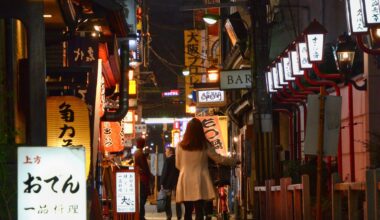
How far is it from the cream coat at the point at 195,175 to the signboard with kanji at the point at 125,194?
2.27 metres

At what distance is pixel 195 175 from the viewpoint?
12766 millimetres

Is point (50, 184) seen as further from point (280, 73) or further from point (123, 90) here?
point (280, 73)

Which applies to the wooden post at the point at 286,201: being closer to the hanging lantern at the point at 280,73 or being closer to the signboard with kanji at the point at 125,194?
the signboard with kanji at the point at 125,194

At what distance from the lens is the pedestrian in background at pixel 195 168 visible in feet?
41.7

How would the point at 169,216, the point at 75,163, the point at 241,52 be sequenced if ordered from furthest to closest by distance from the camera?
the point at 241,52 → the point at 169,216 → the point at 75,163

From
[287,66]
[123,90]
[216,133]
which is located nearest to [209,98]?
[216,133]

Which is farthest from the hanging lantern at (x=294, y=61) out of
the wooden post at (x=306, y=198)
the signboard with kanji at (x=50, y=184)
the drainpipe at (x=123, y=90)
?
the signboard with kanji at (x=50, y=184)

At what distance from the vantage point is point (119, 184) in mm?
14938

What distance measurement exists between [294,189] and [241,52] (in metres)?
17.0

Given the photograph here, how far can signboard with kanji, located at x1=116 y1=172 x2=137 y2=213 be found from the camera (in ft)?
49.0

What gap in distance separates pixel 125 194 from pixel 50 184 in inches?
324

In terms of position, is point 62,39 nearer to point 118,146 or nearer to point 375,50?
point 375,50

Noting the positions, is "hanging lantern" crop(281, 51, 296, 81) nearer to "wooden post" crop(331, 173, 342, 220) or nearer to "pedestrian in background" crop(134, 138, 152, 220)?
"pedestrian in background" crop(134, 138, 152, 220)

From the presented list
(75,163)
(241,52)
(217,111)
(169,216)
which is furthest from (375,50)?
(217,111)
